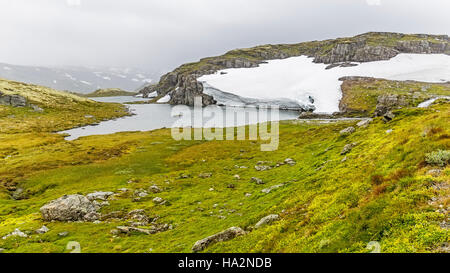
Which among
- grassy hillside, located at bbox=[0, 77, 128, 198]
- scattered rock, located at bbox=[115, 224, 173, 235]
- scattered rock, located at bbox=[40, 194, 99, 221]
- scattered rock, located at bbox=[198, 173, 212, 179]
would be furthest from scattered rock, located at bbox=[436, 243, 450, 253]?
grassy hillside, located at bbox=[0, 77, 128, 198]

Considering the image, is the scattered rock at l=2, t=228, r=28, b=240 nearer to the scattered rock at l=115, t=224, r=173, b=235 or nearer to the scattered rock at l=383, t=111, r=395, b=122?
the scattered rock at l=115, t=224, r=173, b=235

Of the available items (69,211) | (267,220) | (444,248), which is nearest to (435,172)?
(444,248)

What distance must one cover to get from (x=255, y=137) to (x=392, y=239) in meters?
77.6

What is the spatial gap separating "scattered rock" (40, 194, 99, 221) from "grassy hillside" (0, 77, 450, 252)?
1.24m

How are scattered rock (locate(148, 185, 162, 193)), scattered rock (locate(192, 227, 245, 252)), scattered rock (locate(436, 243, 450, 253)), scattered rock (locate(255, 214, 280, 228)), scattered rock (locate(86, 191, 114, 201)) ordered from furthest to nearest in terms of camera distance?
scattered rock (locate(148, 185, 162, 193))
scattered rock (locate(86, 191, 114, 201))
scattered rock (locate(255, 214, 280, 228))
scattered rock (locate(192, 227, 245, 252))
scattered rock (locate(436, 243, 450, 253))

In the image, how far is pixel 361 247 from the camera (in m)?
11.1

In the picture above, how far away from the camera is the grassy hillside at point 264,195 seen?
12.2 metres

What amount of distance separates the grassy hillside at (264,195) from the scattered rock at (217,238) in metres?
0.87

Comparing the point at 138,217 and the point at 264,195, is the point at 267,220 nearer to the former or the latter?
the point at 264,195

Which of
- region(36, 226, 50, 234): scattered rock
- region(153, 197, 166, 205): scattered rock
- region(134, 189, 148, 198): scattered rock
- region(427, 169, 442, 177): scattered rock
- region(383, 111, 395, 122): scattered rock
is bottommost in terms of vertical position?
region(134, 189, 148, 198): scattered rock

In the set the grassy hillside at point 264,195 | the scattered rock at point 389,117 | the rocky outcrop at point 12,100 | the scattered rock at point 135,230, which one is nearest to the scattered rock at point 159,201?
the grassy hillside at point 264,195

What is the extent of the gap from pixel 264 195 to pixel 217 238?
41.8ft

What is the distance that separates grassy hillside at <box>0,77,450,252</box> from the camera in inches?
481
